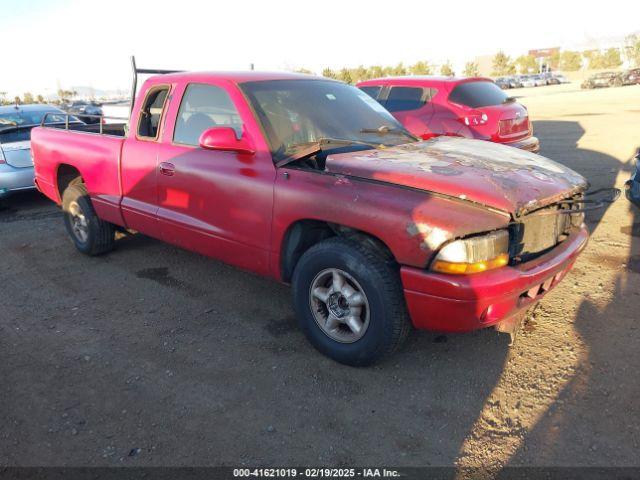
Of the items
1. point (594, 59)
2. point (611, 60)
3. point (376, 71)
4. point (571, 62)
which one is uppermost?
point (594, 59)

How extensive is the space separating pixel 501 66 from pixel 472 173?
80661 mm

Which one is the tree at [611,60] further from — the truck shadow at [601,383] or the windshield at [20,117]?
the windshield at [20,117]

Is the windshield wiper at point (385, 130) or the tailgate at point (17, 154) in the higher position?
the windshield wiper at point (385, 130)

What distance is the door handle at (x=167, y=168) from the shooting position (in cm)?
396

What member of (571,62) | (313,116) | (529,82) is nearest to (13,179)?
(313,116)

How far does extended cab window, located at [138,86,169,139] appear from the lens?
4254 millimetres

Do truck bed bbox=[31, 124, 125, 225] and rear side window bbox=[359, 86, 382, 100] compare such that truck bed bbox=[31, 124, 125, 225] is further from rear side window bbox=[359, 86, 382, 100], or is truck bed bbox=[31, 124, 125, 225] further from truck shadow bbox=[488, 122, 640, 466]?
rear side window bbox=[359, 86, 382, 100]

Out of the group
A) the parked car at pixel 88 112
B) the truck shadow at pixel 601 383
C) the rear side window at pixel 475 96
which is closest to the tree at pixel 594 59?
the parked car at pixel 88 112

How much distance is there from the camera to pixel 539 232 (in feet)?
9.89

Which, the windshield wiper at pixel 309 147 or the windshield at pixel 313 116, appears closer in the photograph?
the windshield wiper at pixel 309 147

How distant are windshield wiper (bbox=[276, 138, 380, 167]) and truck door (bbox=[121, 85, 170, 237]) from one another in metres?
1.35

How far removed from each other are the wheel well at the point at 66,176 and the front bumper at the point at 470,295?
4.31 meters

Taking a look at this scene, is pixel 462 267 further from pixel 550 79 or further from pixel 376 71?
pixel 550 79

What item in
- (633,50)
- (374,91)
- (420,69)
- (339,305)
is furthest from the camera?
(633,50)
